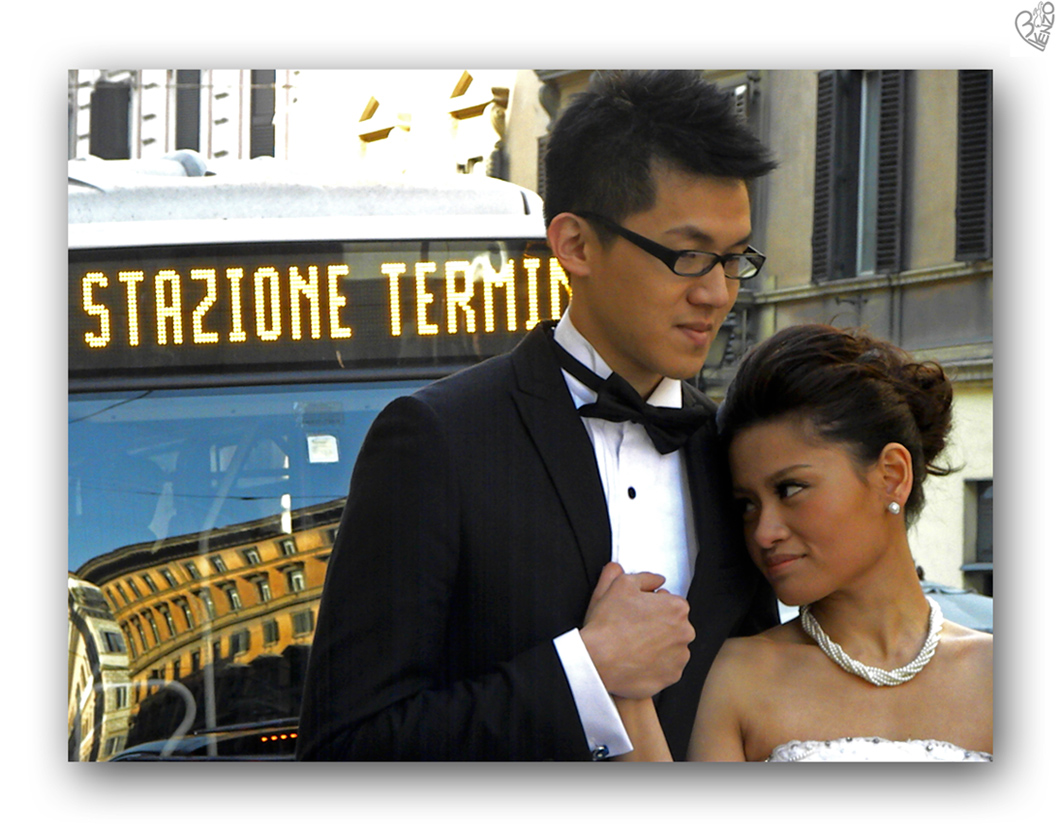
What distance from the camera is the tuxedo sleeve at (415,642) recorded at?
1.87 metres

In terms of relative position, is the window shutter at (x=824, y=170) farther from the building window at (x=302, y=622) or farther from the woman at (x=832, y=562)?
the building window at (x=302, y=622)

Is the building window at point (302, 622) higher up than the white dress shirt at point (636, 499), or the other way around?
the white dress shirt at point (636, 499)

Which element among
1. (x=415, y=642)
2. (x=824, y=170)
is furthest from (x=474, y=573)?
(x=824, y=170)

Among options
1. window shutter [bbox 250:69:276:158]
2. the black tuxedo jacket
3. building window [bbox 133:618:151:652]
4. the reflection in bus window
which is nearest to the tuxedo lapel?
the black tuxedo jacket

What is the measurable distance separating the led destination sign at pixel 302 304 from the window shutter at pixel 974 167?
84 centimetres

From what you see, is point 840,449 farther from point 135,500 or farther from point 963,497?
point 135,500

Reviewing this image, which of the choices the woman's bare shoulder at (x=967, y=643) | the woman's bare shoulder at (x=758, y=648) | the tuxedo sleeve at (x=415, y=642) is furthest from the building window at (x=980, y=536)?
the tuxedo sleeve at (x=415, y=642)

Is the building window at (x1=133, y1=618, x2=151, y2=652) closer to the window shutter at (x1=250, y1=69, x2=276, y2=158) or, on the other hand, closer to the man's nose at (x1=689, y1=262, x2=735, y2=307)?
the window shutter at (x1=250, y1=69, x2=276, y2=158)

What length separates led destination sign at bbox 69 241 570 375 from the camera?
7.52 ft

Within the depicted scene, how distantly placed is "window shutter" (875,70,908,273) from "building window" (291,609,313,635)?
1282mm

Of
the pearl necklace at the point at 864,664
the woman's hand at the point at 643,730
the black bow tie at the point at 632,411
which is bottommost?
the woman's hand at the point at 643,730

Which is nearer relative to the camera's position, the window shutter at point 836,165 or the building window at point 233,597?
the building window at point 233,597

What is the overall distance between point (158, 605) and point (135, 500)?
20 cm

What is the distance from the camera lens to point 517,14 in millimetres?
2484
